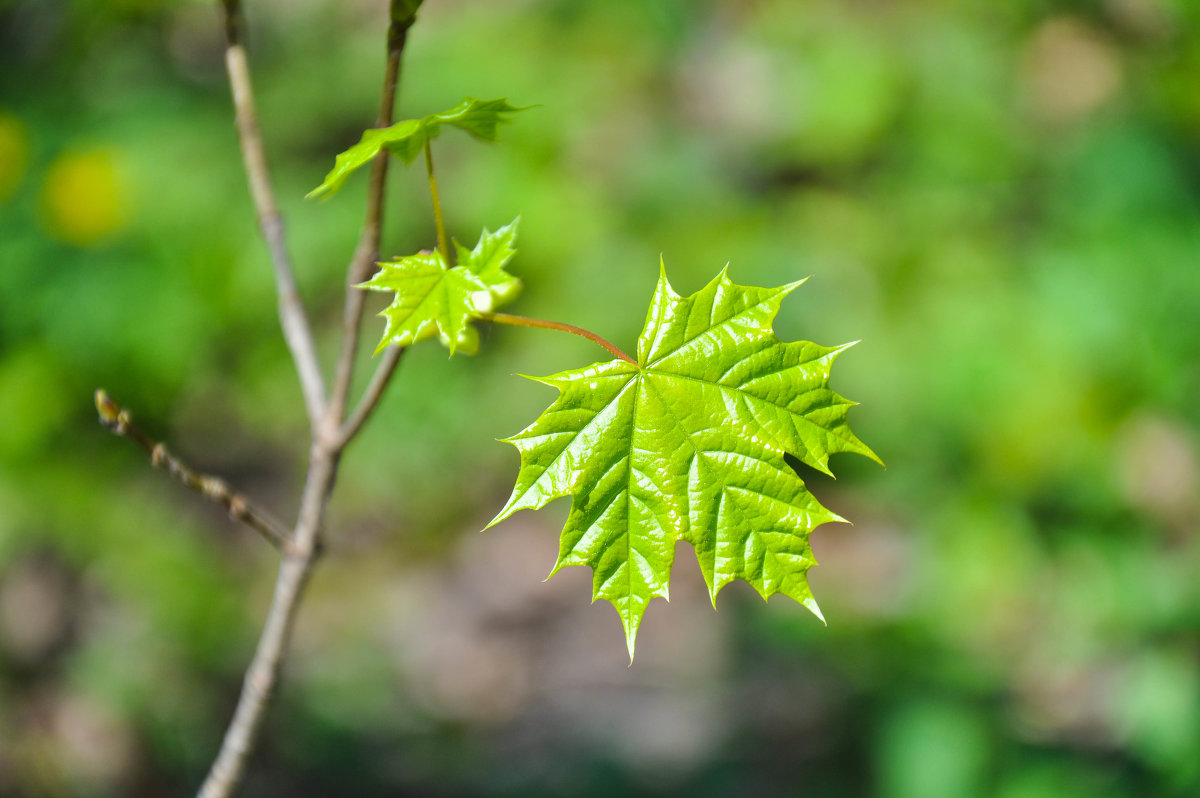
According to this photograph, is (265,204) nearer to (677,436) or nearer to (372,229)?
(372,229)

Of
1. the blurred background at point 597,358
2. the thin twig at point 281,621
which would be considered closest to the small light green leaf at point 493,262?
the thin twig at point 281,621

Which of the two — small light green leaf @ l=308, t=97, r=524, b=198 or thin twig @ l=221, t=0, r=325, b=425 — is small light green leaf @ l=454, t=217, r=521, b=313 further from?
thin twig @ l=221, t=0, r=325, b=425

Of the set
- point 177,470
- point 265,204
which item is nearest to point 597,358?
point 265,204

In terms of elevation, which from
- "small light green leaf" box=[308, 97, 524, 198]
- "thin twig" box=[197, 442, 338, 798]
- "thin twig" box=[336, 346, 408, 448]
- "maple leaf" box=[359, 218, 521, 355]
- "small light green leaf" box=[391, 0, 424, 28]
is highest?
"small light green leaf" box=[391, 0, 424, 28]

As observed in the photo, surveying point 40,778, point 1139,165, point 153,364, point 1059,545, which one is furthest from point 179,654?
point 1139,165

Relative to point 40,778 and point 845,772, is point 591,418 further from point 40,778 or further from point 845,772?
point 40,778

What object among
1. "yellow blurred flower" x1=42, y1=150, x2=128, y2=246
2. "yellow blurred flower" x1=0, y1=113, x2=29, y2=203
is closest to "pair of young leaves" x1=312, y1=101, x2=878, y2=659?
"yellow blurred flower" x1=42, y1=150, x2=128, y2=246
